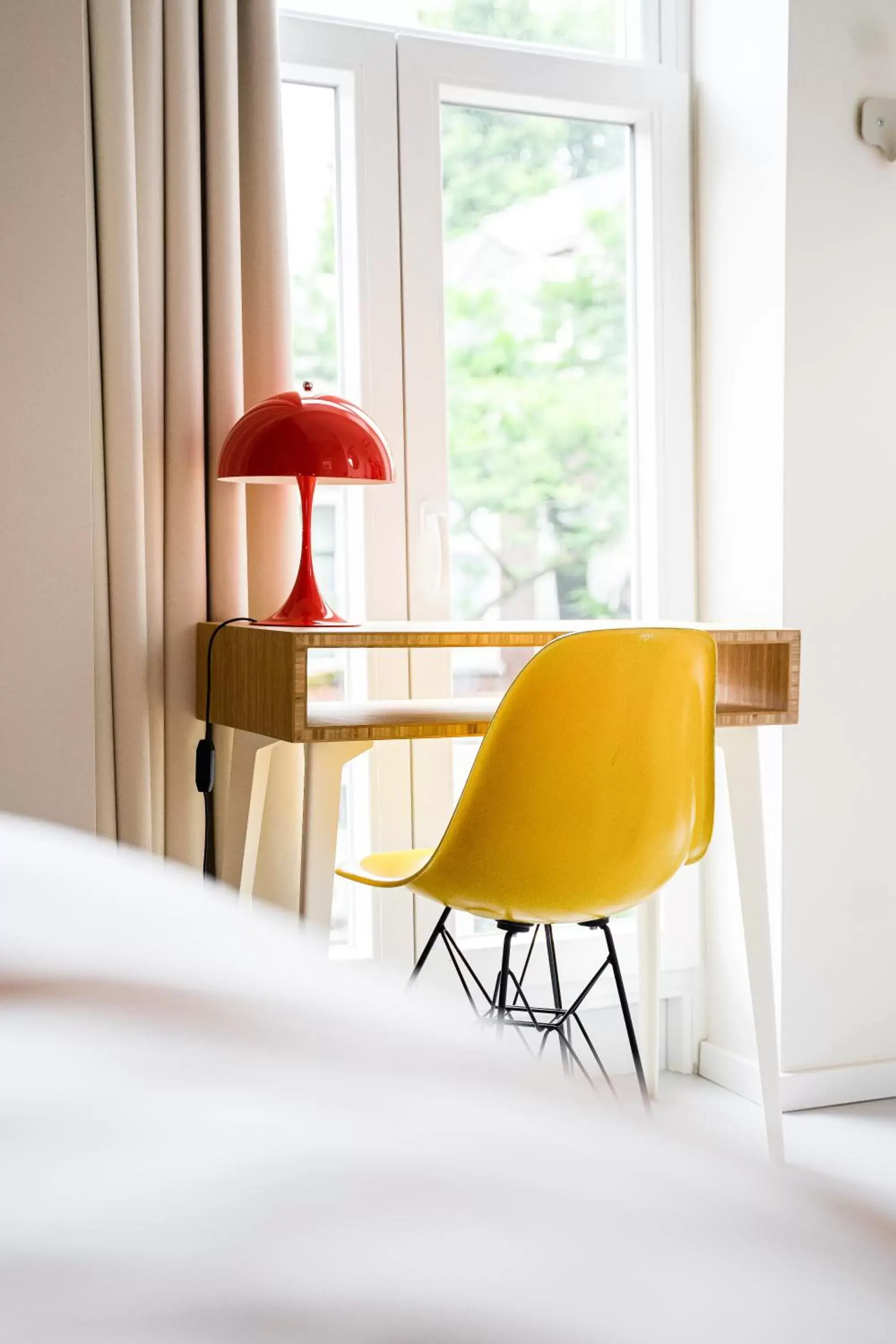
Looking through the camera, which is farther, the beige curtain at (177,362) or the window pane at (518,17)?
the window pane at (518,17)

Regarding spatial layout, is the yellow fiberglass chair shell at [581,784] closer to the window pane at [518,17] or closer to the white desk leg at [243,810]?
the white desk leg at [243,810]

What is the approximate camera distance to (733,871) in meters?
2.43

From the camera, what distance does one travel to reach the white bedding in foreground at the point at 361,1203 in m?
0.12

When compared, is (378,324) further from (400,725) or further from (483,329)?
(400,725)

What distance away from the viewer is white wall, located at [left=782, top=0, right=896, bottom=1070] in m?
2.28

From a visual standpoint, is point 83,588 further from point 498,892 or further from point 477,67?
point 477,67

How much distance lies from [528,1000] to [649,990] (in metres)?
0.30

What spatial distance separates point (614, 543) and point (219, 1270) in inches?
97.6

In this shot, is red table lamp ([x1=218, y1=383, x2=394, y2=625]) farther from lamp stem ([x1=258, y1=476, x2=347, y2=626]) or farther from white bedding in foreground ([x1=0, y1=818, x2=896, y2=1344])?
white bedding in foreground ([x1=0, y1=818, x2=896, y2=1344])

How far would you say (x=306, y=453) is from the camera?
1.83m

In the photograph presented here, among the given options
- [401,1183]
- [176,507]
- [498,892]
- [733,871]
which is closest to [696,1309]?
[401,1183]

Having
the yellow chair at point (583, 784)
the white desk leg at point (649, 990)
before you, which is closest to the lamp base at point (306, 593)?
the yellow chair at point (583, 784)

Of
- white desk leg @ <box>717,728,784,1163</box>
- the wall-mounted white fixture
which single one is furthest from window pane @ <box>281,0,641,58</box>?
white desk leg @ <box>717,728,784,1163</box>

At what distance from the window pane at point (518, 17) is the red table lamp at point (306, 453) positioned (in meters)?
0.86
